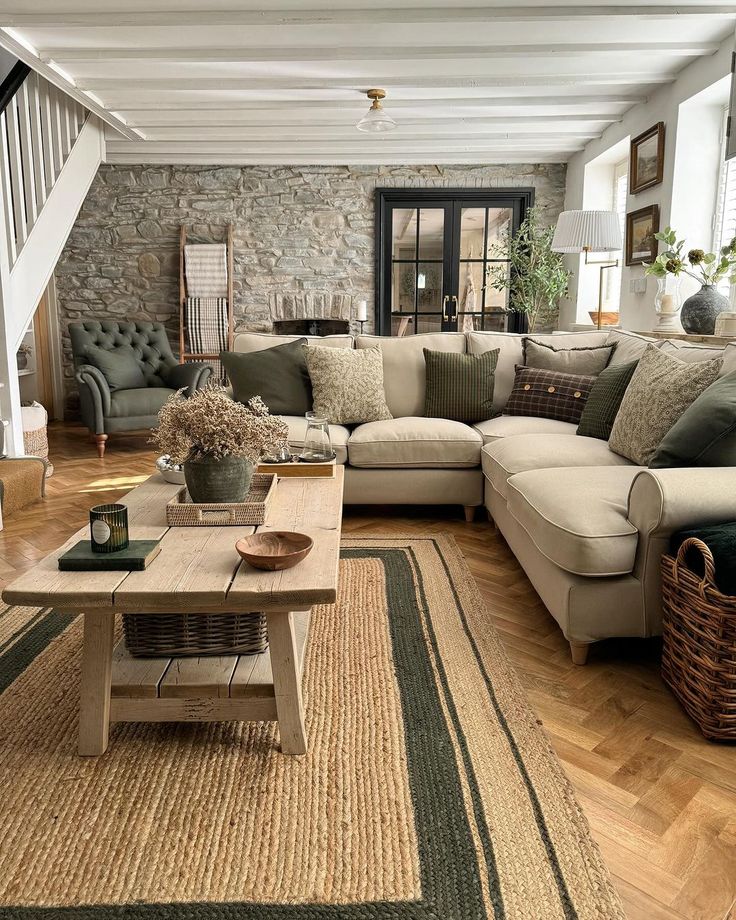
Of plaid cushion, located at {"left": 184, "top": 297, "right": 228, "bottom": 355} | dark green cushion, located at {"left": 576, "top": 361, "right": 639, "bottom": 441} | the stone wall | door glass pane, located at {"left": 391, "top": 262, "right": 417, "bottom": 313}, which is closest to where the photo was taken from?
dark green cushion, located at {"left": 576, "top": 361, "right": 639, "bottom": 441}

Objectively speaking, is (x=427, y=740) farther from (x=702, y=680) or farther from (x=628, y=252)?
(x=628, y=252)

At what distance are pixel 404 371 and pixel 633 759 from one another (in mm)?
2680

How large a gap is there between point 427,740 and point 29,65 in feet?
14.6

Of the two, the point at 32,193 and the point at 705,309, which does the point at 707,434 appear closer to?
the point at 705,309

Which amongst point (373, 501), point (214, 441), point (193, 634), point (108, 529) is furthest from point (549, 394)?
point (108, 529)

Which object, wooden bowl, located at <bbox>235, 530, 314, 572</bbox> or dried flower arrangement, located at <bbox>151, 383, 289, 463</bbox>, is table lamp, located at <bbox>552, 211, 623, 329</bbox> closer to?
dried flower arrangement, located at <bbox>151, 383, 289, 463</bbox>

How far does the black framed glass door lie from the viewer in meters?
7.29

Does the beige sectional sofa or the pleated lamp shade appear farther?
the pleated lamp shade

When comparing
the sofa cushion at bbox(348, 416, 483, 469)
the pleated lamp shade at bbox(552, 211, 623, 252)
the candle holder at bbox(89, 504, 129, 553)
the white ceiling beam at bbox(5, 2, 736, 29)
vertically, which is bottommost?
the sofa cushion at bbox(348, 416, 483, 469)

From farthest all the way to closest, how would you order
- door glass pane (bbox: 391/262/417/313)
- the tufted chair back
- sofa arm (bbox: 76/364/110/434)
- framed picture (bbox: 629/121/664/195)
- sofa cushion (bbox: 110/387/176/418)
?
1. door glass pane (bbox: 391/262/417/313)
2. the tufted chair back
3. sofa cushion (bbox: 110/387/176/418)
4. sofa arm (bbox: 76/364/110/434)
5. framed picture (bbox: 629/121/664/195)

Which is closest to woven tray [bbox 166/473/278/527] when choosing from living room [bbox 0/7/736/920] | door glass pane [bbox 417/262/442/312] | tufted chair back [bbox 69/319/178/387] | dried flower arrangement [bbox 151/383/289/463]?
living room [bbox 0/7/736/920]

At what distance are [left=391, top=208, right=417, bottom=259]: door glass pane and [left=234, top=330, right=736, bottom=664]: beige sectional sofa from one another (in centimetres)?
335

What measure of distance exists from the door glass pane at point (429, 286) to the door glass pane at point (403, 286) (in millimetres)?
61

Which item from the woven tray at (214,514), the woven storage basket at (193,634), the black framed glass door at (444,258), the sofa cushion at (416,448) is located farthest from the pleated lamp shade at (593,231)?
the woven storage basket at (193,634)
